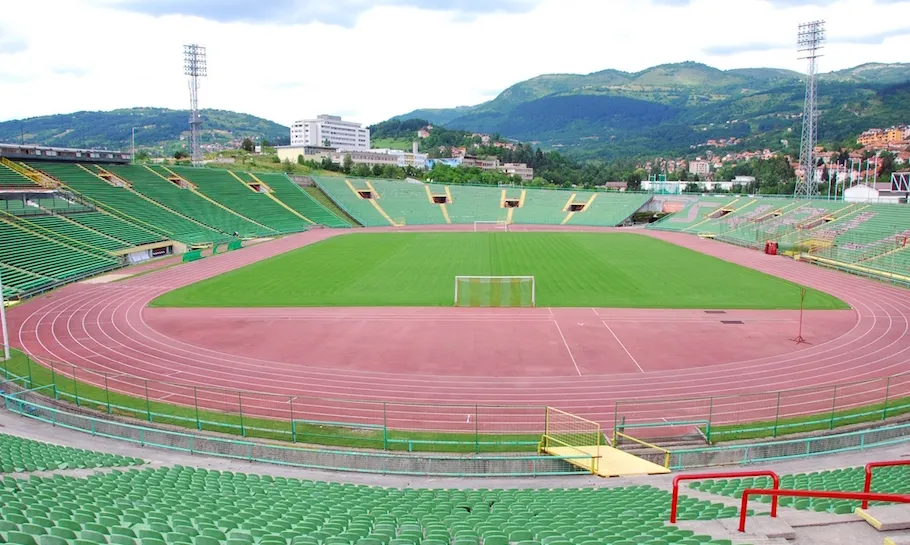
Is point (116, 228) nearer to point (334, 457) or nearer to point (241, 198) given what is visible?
point (241, 198)

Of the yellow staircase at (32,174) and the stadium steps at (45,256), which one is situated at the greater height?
the yellow staircase at (32,174)

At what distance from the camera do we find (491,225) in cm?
8144

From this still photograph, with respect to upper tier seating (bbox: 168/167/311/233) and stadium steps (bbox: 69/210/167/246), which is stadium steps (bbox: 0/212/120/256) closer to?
stadium steps (bbox: 69/210/167/246)

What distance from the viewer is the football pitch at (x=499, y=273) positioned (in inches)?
1287

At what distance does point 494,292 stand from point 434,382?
14.5m

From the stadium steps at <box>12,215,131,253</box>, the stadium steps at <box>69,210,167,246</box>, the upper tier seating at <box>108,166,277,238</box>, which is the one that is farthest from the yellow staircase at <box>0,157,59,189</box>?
the upper tier seating at <box>108,166,277,238</box>

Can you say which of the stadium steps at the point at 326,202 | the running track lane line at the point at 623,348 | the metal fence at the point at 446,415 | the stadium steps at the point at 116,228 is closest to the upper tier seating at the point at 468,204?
the stadium steps at the point at 326,202

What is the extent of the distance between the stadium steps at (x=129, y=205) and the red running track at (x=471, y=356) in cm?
2206

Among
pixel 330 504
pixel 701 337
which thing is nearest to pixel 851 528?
pixel 330 504

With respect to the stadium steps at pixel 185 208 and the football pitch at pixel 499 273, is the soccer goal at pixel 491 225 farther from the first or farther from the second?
the stadium steps at pixel 185 208

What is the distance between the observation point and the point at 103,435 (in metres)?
15.3

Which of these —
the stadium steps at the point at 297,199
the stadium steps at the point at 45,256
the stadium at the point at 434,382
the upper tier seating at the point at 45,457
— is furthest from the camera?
the stadium steps at the point at 297,199

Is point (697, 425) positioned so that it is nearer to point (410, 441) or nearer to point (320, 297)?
point (410, 441)

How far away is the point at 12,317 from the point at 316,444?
76.8 ft
